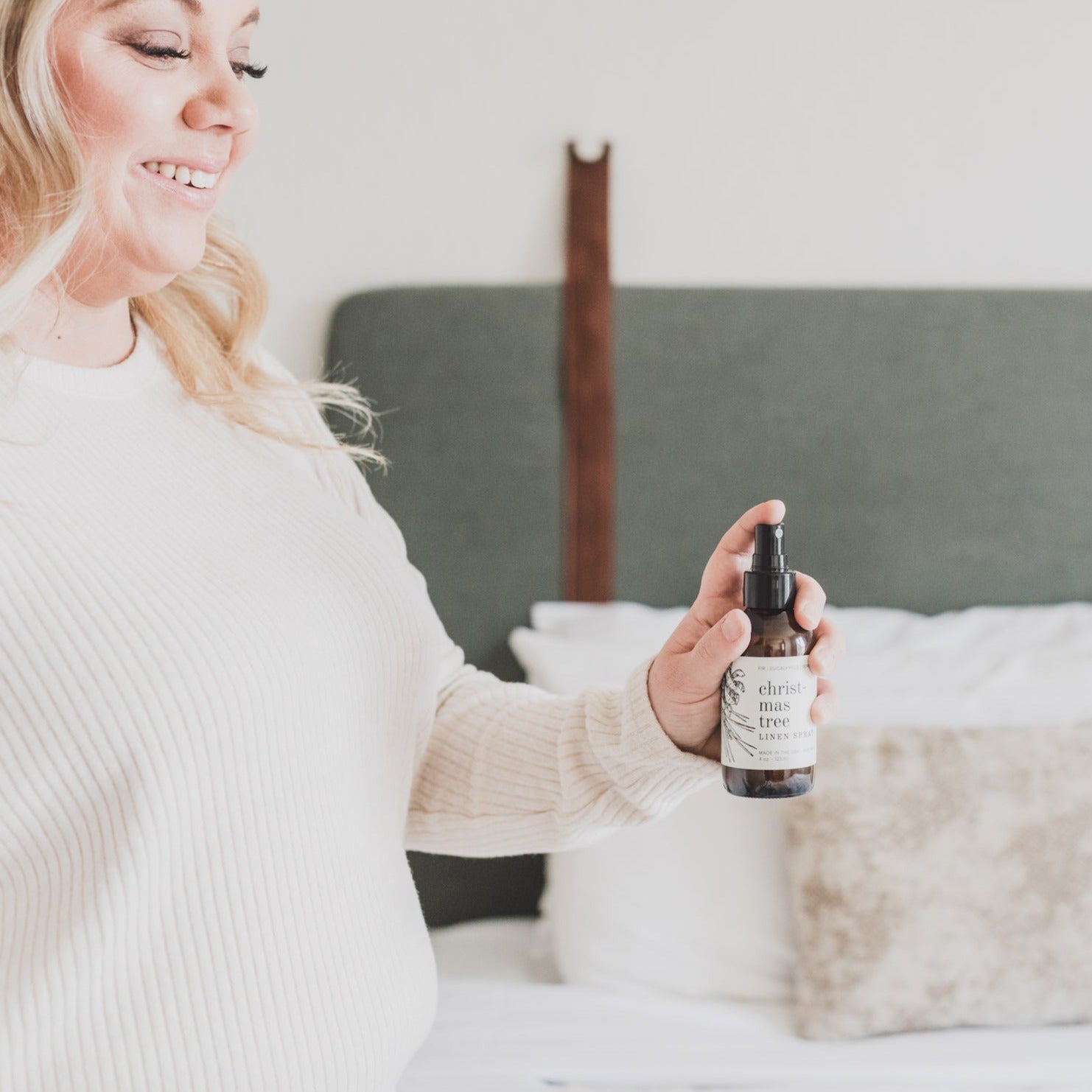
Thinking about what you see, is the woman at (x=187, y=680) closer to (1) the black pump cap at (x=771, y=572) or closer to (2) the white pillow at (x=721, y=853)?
(1) the black pump cap at (x=771, y=572)

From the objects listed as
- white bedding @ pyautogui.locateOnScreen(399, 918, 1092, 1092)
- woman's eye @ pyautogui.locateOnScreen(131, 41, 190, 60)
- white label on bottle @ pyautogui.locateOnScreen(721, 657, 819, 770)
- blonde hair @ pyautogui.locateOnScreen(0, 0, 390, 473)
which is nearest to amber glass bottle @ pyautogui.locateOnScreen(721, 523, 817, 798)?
white label on bottle @ pyautogui.locateOnScreen(721, 657, 819, 770)

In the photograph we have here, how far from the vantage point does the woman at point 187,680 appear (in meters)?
0.80

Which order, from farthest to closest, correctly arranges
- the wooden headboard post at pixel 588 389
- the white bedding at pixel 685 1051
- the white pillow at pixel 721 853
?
1. the wooden headboard post at pixel 588 389
2. the white pillow at pixel 721 853
3. the white bedding at pixel 685 1051

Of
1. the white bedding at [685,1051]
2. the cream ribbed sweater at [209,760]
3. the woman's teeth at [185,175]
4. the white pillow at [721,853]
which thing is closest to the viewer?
the cream ribbed sweater at [209,760]

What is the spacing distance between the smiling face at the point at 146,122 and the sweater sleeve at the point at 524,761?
251mm

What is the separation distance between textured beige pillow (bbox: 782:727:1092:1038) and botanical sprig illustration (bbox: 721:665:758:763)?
71 cm

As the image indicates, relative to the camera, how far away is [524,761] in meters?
1.06

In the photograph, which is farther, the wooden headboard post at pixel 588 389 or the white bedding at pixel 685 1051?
the wooden headboard post at pixel 588 389

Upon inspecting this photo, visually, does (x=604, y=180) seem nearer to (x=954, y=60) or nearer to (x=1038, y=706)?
(x=954, y=60)

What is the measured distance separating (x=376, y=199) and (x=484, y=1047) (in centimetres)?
128

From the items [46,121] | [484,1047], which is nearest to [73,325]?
[46,121]

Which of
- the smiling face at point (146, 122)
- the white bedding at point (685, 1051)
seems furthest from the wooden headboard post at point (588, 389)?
the smiling face at point (146, 122)

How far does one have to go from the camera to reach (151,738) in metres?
0.80

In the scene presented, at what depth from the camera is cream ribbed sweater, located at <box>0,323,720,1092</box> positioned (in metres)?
0.80
